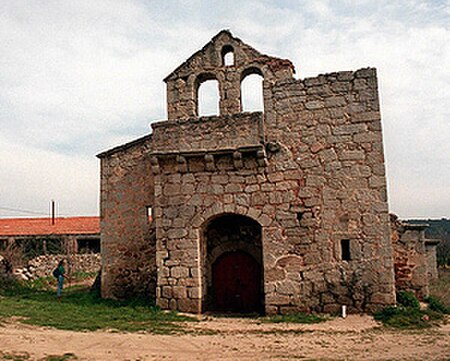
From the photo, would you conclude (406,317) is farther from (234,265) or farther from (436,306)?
(234,265)

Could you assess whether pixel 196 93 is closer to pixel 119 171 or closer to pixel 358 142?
pixel 119 171

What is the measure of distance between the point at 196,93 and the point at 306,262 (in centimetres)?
476

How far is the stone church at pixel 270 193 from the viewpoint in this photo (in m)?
9.58

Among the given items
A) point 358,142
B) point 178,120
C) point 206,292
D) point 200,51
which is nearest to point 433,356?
point 358,142

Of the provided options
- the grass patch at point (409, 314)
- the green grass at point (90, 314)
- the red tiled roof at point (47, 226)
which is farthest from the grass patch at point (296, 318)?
the red tiled roof at point (47, 226)

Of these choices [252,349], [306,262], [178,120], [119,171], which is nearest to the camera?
[252,349]

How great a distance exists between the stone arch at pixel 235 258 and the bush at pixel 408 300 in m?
3.02

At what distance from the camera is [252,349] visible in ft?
22.4

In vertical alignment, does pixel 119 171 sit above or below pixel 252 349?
above

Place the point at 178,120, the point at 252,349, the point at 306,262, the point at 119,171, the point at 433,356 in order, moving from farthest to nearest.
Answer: the point at 119,171 < the point at 178,120 < the point at 306,262 < the point at 252,349 < the point at 433,356

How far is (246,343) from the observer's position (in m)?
7.25

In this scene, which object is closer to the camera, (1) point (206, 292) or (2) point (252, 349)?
(2) point (252, 349)

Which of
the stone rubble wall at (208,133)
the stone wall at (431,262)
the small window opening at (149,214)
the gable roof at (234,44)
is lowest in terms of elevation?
the stone wall at (431,262)

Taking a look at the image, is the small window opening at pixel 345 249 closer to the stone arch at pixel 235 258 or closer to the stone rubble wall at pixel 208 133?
the stone arch at pixel 235 258
